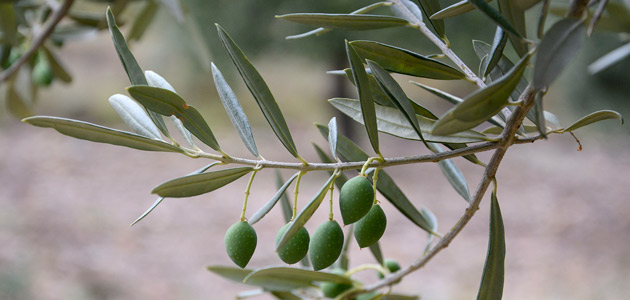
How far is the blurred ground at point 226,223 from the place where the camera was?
2.74 meters

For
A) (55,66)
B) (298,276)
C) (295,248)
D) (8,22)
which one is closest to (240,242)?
(295,248)

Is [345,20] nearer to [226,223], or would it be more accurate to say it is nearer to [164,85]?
[164,85]

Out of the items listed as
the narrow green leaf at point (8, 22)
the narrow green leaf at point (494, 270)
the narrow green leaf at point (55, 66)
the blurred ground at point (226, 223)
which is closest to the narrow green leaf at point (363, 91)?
the narrow green leaf at point (494, 270)

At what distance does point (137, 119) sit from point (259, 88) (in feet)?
0.28

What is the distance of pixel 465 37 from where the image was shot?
3822 millimetres

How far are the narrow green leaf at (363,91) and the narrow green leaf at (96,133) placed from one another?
0.37 ft

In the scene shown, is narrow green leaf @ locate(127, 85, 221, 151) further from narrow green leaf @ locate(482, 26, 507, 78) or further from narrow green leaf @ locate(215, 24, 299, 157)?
narrow green leaf @ locate(482, 26, 507, 78)

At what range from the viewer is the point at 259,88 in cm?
34

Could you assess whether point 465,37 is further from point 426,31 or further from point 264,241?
point 426,31

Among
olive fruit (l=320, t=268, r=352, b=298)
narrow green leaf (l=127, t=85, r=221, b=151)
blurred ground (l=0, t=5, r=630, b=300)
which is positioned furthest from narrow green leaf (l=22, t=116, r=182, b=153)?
blurred ground (l=0, t=5, r=630, b=300)

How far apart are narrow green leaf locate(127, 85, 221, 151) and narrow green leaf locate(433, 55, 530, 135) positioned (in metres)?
0.15

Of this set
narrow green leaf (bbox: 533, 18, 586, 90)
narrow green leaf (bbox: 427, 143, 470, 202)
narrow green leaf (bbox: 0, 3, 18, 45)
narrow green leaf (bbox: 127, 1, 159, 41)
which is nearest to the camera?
narrow green leaf (bbox: 533, 18, 586, 90)

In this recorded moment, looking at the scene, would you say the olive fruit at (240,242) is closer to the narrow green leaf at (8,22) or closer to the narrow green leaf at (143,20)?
the narrow green leaf at (8,22)

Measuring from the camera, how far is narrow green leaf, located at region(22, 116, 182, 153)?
0.31 meters
